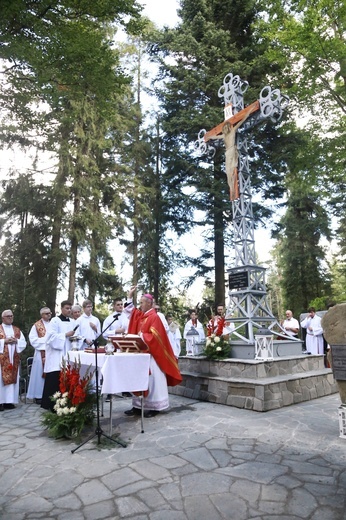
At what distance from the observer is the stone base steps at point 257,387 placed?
6.31 meters

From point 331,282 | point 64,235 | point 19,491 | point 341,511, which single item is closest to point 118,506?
point 19,491

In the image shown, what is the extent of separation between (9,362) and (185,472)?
17.1 ft

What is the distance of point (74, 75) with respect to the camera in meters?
6.96

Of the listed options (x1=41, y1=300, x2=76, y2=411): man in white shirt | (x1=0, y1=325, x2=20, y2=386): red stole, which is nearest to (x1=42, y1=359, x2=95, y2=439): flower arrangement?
(x1=41, y1=300, x2=76, y2=411): man in white shirt

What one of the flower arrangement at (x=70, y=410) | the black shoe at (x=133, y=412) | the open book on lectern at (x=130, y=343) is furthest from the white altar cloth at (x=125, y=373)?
the black shoe at (x=133, y=412)

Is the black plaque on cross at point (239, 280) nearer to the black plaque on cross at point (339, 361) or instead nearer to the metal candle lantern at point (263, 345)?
the metal candle lantern at point (263, 345)

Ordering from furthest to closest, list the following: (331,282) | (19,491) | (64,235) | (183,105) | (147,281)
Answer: (331,282) < (147,281) < (183,105) < (64,235) < (19,491)

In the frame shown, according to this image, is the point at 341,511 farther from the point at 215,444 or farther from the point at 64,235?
the point at 64,235

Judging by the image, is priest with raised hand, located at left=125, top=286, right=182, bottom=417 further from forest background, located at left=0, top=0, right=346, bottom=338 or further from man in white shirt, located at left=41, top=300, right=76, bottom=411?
Answer: forest background, located at left=0, top=0, right=346, bottom=338

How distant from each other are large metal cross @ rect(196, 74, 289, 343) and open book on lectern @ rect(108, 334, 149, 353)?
108 inches

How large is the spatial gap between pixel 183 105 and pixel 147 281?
8.13m

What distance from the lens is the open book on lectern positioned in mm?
5523

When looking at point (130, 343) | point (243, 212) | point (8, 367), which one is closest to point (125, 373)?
point (130, 343)

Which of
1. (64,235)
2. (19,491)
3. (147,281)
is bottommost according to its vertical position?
(19,491)
